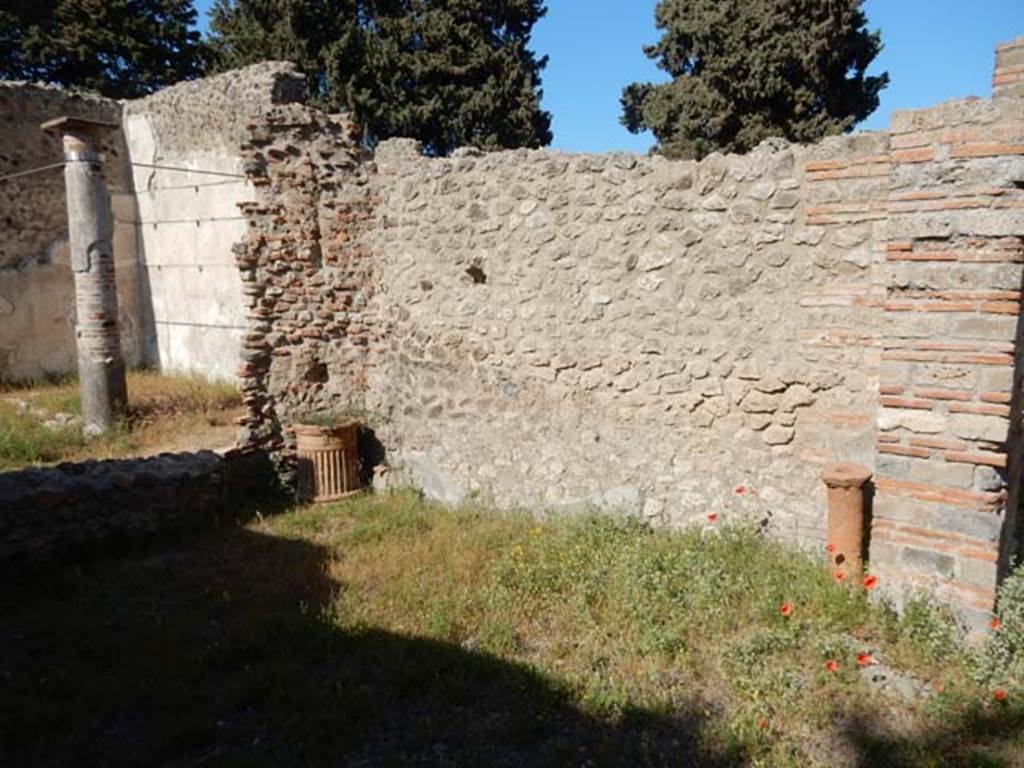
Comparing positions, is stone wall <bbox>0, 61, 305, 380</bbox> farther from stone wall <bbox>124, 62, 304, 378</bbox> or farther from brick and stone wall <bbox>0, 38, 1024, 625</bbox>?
brick and stone wall <bbox>0, 38, 1024, 625</bbox>

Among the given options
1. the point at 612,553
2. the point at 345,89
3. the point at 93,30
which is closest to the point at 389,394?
the point at 612,553

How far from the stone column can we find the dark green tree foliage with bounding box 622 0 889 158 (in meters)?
12.8

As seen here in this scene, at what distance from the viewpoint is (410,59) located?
17.4 meters

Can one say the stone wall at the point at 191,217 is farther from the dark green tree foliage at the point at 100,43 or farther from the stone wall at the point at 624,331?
the dark green tree foliage at the point at 100,43

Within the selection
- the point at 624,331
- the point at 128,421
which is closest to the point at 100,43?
the point at 128,421

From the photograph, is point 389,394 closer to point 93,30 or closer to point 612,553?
point 612,553

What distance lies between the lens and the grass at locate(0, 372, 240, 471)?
295 inches

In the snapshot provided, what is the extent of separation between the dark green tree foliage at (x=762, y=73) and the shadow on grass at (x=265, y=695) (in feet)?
48.3

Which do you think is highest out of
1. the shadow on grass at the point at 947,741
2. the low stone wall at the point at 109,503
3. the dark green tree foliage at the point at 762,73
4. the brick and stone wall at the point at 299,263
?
the dark green tree foliage at the point at 762,73

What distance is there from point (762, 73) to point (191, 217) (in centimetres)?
1319

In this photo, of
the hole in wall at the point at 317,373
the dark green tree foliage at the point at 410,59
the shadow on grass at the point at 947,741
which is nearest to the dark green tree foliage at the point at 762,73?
the dark green tree foliage at the point at 410,59

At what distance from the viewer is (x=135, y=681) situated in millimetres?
3852

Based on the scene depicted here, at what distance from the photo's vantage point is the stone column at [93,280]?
8.14 meters

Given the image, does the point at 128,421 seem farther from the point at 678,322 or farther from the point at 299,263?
the point at 678,322
